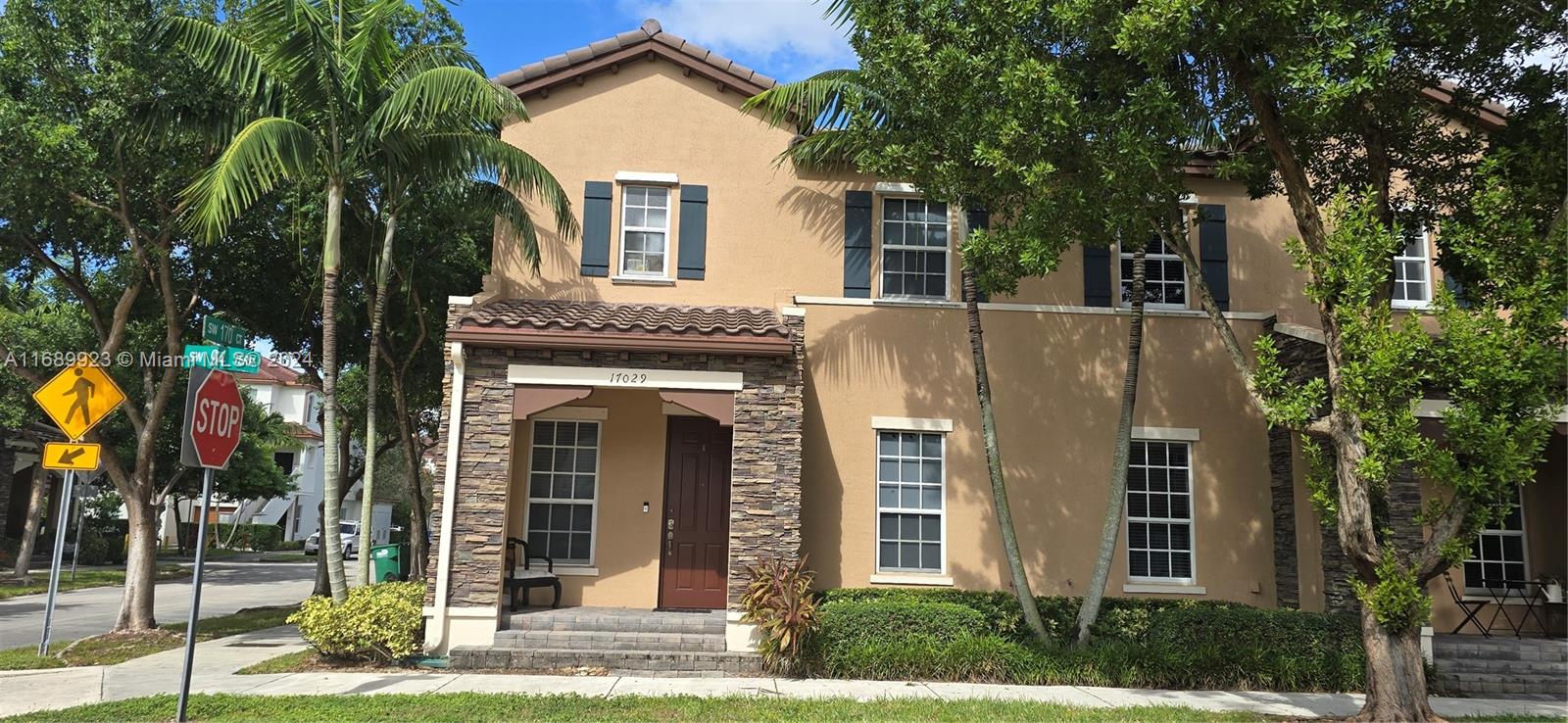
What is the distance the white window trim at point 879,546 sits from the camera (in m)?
11.8

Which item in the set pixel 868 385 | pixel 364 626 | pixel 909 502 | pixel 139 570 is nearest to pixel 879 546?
pixel 909 502

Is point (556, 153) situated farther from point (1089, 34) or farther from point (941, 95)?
point (1089, 34)

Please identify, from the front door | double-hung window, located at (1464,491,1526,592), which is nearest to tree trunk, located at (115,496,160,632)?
the front door

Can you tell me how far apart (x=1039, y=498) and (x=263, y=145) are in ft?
31.7

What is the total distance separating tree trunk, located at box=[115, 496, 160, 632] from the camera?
12703 millimetres

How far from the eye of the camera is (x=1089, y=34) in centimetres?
884

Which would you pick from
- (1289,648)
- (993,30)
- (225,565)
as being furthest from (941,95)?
(225,565)

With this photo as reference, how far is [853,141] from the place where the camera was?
448 inches

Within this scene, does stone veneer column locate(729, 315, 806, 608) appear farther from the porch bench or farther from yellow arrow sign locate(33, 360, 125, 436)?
yellow arrow sign locate(33, 360, 125, 436)

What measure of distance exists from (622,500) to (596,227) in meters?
3.59

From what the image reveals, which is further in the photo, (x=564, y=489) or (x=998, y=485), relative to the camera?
(x=564, y=489)

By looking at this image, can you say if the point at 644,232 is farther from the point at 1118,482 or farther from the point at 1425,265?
the point at 1425,265

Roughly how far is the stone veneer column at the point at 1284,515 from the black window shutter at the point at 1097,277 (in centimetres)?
265

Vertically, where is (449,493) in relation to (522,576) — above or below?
above
